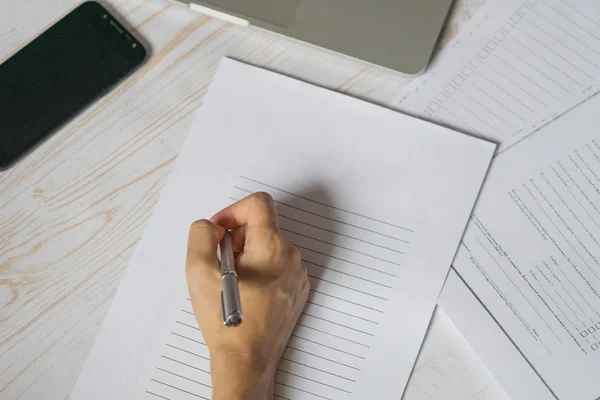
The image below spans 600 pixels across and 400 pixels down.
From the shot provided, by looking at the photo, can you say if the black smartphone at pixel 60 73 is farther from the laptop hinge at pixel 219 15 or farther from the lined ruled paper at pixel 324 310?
the lined ruled paper at pixel 324 310

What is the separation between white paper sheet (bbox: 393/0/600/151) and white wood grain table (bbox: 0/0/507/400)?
0.03m

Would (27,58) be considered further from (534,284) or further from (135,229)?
(534,284)

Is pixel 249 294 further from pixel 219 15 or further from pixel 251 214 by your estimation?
pixel 219 15

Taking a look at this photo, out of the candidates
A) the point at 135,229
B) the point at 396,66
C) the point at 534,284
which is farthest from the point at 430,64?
the point at 135,229

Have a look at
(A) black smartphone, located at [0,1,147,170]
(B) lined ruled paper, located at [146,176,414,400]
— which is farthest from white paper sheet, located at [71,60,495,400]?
(A) black smartphone, located at [0,1,147,170]

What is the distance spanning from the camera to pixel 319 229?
65cm

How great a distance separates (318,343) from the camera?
0.62 meters

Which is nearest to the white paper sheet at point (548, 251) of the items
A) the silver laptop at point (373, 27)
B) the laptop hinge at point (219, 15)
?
the silver laptop at point (373, 27)

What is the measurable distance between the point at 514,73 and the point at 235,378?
1.38 feet

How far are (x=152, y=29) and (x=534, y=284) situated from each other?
0.48m

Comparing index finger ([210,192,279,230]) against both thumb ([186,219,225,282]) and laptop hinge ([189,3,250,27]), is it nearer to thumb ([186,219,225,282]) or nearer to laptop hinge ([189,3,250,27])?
thumb ([186,219,225,282])

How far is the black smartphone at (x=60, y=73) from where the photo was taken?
673 millimetres

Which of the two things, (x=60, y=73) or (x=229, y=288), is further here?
(x=60, y=73)

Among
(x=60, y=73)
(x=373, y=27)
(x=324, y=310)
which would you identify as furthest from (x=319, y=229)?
(x=60, y=73)
